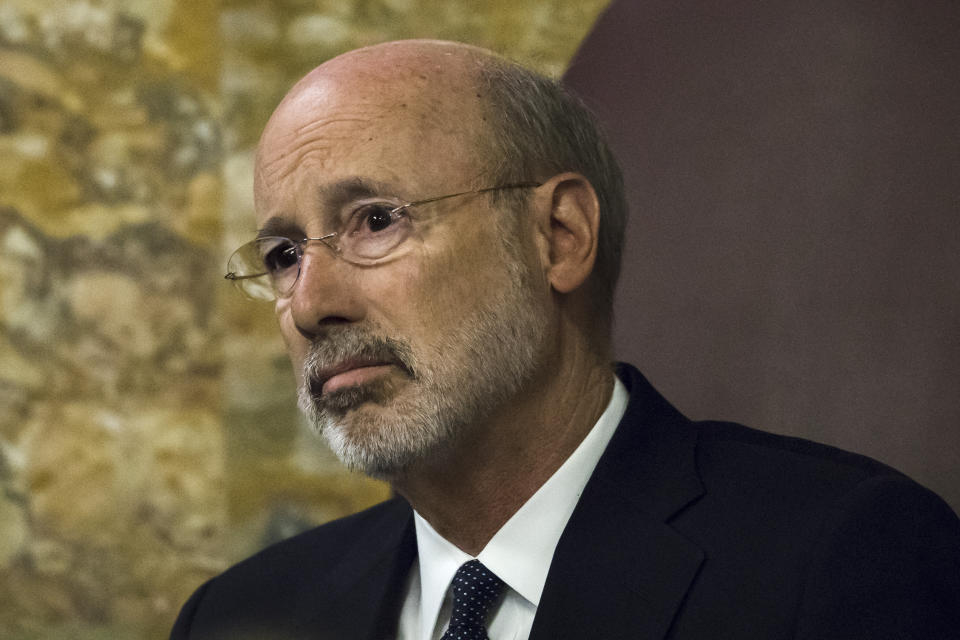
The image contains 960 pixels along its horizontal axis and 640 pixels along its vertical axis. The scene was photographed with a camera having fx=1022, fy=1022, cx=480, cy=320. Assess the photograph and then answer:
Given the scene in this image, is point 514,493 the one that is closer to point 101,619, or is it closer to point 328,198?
point 328,198

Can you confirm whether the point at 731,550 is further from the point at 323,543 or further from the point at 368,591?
the point at 323,543

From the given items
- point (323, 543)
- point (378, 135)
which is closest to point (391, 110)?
point (378, 135)

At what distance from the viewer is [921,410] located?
6.71 ft

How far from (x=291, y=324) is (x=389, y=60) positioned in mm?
525

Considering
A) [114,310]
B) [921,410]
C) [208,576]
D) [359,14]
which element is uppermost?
[359,14]

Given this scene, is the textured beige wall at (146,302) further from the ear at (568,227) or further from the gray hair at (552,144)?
the ear at (568,227)

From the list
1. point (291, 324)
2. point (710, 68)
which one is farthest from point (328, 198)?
point (710, 68)

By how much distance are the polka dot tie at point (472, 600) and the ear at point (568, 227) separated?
54 cm

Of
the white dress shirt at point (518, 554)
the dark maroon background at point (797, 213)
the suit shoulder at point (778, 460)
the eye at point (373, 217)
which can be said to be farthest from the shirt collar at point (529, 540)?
the eye at point (373, 217)

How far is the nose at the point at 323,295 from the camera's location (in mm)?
1735

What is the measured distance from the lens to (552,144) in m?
1.99

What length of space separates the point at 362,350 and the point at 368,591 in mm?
583

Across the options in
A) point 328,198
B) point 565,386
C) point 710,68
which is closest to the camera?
point 328,198

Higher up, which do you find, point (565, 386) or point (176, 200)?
point (176, 200)
